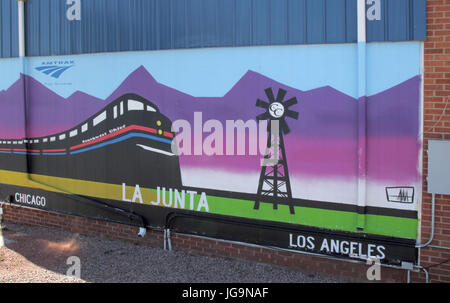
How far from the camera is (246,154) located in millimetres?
5555

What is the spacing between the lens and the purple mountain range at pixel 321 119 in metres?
4.73

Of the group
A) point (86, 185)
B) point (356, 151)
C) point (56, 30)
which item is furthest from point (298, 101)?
point (56, 30)

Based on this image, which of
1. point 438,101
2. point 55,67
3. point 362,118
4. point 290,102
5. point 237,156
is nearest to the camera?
point 438,101

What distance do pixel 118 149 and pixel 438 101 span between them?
4504 mm

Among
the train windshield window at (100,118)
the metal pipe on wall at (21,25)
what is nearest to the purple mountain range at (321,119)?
the train windshield window at (100,118)

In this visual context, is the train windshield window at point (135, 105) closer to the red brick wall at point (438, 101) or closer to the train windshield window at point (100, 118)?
the train windshield window at point (100, 118)

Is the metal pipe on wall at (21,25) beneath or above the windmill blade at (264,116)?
above

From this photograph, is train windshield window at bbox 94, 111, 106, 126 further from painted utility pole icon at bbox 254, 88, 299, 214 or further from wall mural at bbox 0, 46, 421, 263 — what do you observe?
painted utility pole icon at bbox 254, 88, 299, 214

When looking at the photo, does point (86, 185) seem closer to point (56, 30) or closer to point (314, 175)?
point (56, 30)

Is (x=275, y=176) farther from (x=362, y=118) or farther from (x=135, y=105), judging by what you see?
(x=135, y=105)

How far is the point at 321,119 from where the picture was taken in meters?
5.12

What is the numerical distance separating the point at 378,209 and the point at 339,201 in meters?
0.45

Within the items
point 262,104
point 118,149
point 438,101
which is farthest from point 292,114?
point 118,149

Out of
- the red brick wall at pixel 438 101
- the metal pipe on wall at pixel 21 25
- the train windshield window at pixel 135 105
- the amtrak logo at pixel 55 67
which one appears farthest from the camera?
the metal pipe on wall at pixel 21 25
